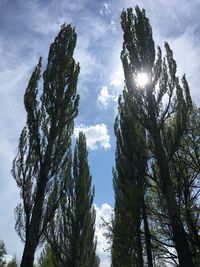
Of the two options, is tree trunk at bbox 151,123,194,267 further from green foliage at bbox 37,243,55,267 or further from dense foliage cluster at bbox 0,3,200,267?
green foliage at bbox 37,243,55,267

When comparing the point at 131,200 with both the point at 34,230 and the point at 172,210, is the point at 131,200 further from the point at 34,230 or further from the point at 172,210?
the point at 34,230

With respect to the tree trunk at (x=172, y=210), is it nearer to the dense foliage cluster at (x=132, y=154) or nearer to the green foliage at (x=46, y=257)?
the dense foliage cluster at (x=132, y=154)

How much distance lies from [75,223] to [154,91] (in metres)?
8.15

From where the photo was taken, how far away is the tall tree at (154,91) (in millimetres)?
9305

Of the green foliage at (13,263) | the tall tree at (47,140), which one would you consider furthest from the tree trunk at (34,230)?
the green foliage at (13,263)

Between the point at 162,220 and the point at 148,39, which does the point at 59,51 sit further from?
the point at 162,220

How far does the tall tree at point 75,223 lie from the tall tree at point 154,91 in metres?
4.90

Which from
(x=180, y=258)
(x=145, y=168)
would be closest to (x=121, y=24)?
(x=145, y=168)

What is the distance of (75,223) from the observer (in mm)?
14789

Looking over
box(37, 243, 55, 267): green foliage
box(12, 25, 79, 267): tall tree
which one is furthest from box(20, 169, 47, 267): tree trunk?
box(37, 243, 55, 267): green foliage

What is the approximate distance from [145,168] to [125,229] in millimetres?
2496

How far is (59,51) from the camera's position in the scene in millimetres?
12258

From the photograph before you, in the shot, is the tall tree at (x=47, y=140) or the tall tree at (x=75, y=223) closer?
the tall tree at (x=47, y=140)

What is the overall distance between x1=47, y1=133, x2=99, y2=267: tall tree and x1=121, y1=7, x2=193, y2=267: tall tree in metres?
4.90
